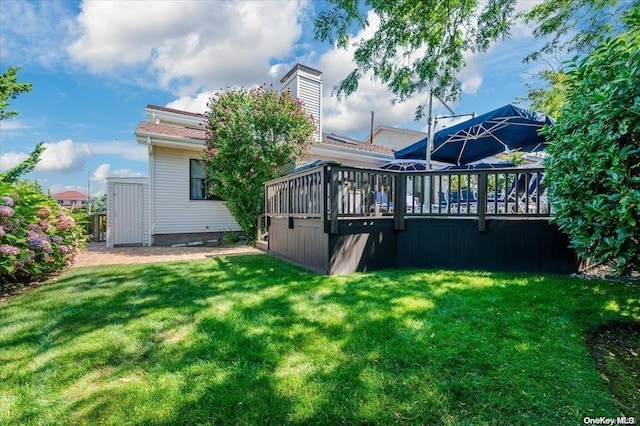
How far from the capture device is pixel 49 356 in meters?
2.29

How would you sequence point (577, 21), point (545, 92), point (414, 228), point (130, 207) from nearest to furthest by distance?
point (414, 228), point (577, 21), point (130, 207), point (545, 92)

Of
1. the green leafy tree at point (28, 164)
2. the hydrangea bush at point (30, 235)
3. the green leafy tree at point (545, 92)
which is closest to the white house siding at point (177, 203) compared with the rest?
the green leafy tree at point (28, 164)

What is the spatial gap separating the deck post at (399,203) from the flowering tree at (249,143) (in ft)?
13.4

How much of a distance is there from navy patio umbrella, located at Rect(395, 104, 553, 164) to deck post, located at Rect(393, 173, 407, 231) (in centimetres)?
200

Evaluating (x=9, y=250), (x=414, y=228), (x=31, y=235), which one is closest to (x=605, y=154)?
(x=414, y=228)

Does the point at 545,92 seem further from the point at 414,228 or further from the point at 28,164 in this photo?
the point at 28,164

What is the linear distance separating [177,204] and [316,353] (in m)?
8.04

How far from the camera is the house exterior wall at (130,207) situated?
859 cm

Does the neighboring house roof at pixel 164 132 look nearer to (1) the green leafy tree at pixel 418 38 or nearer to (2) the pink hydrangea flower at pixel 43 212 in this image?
(2) the pink hydrangea flower at pixel 43 212

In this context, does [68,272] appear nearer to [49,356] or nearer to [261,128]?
[49,356]

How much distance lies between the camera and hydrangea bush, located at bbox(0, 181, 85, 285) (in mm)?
3914

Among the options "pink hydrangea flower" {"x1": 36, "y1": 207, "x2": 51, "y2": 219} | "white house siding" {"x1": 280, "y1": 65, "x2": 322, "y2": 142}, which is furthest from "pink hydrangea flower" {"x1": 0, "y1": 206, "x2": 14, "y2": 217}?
"white house siding" {"x1": 280, "y1": 65, "x2": 322, "y2": 142}

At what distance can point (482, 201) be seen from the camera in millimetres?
4480

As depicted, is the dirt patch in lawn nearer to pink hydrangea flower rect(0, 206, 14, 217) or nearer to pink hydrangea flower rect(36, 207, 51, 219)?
pink hydrangea flower rect(0, 206, 14, 217)
